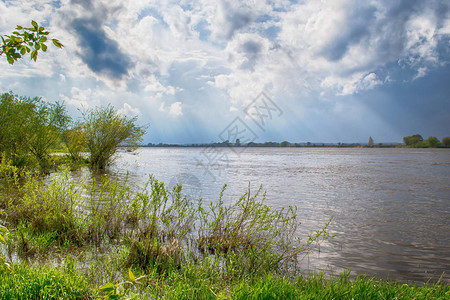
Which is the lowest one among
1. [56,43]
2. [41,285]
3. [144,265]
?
[144,265]

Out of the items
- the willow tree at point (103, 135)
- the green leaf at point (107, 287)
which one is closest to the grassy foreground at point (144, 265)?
the green leaf at point (107, 287)

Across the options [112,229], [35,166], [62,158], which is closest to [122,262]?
[112,229]

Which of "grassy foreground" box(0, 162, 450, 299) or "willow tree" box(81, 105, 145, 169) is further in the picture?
"willow tree" box(81, 105, 145, 169)

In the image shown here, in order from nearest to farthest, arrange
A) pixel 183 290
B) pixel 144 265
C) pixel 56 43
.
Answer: pixel 56 43
pixel 183 290
pixel 144 265

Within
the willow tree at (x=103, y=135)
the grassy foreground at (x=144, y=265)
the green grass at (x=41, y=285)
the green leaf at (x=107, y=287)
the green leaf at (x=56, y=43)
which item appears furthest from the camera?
the willow tree at (x=103, y=135)

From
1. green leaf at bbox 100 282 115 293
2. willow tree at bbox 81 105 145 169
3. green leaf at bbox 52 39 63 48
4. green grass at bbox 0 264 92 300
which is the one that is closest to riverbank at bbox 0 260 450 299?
green grass at bbox 0 264 92 300

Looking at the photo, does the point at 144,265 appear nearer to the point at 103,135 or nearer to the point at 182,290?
the point at 182,290

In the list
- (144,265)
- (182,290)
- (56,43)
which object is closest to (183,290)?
(182,290)

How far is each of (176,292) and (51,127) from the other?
27.2 m

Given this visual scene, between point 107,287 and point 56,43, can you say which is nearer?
point 107,287

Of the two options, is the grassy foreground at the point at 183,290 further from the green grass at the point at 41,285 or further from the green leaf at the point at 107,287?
the green leaf at the point at 107,287

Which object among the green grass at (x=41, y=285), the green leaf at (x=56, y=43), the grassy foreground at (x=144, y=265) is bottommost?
the grassy foreground at (x=144, y=265)

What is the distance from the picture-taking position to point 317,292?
178 inches

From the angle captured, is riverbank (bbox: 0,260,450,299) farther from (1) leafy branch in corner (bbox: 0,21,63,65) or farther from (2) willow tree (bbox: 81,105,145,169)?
(2) willow tree (bbox: 81,105,145,169)
